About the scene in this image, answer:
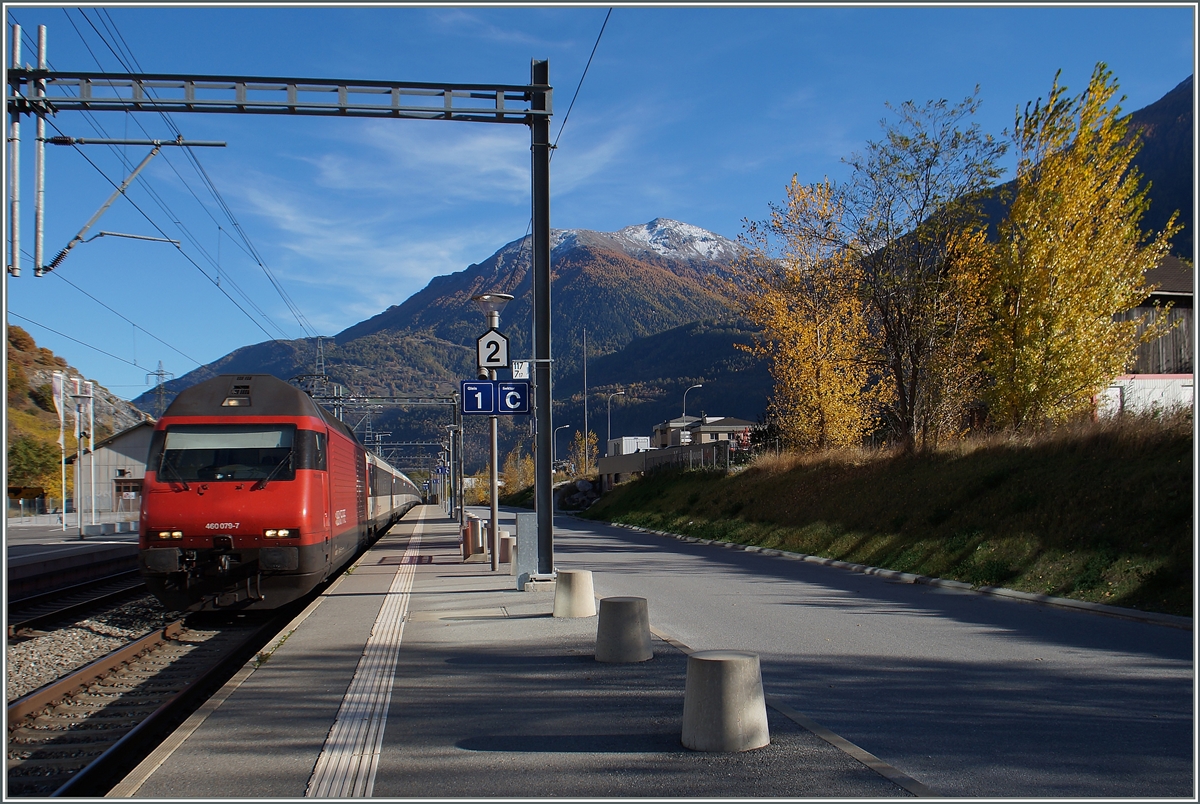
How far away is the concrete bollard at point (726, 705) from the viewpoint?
5547mm

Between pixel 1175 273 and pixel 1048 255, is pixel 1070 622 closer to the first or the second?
pixel 1048 255

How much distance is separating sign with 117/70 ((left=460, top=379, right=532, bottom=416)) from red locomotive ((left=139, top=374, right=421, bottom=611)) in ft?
7.64

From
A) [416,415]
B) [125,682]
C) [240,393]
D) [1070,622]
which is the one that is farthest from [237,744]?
[416,415]

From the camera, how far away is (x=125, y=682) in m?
9.92

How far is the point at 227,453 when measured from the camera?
508 inches

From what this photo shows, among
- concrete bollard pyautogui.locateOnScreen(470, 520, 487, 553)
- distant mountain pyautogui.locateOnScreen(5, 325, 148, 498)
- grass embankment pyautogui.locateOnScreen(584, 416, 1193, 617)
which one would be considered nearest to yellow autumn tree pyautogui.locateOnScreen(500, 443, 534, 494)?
distant mountain pyautogui.locateOnScreen(5, 325, 148, 498)

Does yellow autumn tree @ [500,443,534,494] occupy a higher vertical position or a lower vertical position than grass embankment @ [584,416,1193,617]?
lower

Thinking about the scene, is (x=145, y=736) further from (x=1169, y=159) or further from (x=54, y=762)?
(x=1169, y=159)

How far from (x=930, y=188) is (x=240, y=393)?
16782 millimetres

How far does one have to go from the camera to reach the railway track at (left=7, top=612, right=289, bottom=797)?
679cm

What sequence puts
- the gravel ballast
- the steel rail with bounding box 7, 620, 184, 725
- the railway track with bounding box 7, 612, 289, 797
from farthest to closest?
the gravel ballast
the steel rail with bounding box 7, 620, 184, 725
the railway track with bounding box 7, 612, 289, 797

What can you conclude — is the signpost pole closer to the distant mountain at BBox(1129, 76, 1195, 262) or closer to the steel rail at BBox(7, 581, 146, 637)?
the steel rail at BBox(7, 581, 146, 637)

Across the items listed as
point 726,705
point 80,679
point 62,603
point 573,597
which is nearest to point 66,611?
point 62,603

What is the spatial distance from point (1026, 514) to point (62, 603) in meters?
17.0
